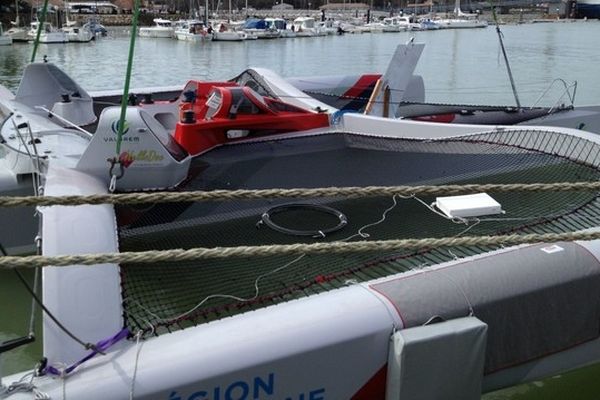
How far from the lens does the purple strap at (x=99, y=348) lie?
296 cm

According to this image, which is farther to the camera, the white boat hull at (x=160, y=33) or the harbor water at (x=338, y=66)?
the white boat hull at (x=160, y=33)

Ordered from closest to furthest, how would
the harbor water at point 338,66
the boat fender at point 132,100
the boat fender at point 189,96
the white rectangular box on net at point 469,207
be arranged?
the harbor water at point 338,66, the white rectangular box on net at point 469,207, the boat fender at point 189,96, the boat fender at point 132,100

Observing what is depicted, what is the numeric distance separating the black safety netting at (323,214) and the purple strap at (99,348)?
0.93ft

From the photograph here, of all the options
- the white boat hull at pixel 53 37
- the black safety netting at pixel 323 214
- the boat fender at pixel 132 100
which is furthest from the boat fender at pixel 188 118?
the white boat hull at pixel 53 37

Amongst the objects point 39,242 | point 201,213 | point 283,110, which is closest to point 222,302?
point 39,242

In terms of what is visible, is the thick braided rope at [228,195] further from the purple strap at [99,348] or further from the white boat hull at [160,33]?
the white boat hull at [160,33]

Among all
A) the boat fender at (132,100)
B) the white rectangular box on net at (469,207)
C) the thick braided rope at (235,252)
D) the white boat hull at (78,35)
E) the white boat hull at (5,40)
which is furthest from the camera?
the white boat hull at (78,35)

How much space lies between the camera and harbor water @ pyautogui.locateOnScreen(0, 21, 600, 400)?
5.23 metres

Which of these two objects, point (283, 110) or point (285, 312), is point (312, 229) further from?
point (283, 110)

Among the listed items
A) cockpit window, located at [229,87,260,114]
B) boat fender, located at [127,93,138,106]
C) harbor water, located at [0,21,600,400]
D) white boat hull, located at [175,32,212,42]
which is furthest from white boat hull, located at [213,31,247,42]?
cockpit window, located at [229,87,260,114]

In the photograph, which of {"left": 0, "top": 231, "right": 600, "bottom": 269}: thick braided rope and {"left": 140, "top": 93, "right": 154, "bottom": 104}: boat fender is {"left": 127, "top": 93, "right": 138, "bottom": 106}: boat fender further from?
{"left": 0, "top": 231, "right": 600, "bottom": 269}: thick braided rope

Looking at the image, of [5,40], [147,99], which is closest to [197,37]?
[5,40]

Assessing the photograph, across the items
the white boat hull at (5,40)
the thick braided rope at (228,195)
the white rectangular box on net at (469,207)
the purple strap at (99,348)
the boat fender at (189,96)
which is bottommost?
the purple strap at (99,348)

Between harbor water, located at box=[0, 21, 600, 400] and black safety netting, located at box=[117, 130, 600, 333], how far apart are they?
114 cm
